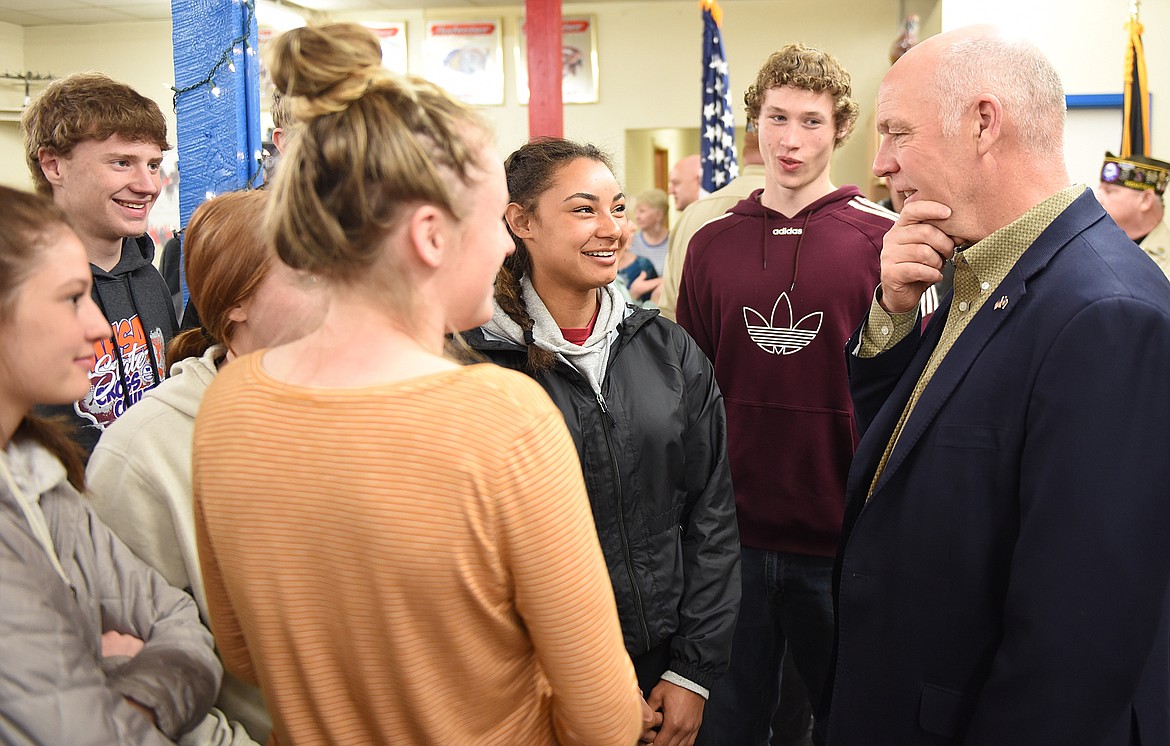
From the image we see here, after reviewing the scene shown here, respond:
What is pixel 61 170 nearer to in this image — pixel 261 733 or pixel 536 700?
pixel 261 733

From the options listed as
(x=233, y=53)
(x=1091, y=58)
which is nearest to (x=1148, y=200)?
(x=1091, y=58)

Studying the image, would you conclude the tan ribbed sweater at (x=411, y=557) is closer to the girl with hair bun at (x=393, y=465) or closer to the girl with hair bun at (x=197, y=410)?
the girl with hair bun at (x=393, y=465)

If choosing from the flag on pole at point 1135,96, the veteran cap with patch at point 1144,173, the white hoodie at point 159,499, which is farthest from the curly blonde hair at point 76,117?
the veteran cap with patch at point 1144,173

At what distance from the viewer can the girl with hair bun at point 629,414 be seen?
5.62 ft

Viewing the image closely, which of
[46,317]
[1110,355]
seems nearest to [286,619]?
[46,317]

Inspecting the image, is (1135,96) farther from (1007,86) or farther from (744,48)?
(744,48)

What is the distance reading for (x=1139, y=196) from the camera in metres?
4.08

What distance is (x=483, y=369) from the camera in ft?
3.10

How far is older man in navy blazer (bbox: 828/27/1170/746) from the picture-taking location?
1.18m

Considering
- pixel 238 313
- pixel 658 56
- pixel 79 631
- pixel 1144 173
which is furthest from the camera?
pixel 658 56

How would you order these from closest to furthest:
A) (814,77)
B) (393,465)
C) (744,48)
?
(393,465), (814,77), (744,48)

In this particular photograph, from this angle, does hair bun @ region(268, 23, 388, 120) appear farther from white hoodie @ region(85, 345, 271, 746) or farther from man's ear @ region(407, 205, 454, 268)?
white hoodie @ region(85, 345, 271, 746)

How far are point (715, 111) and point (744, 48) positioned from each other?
181 inches

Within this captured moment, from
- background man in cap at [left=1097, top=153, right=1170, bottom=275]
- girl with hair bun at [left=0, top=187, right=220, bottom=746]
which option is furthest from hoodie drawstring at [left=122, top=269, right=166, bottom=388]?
background man in cap at [left=1097, top=153, right=1170, bottom=275]
